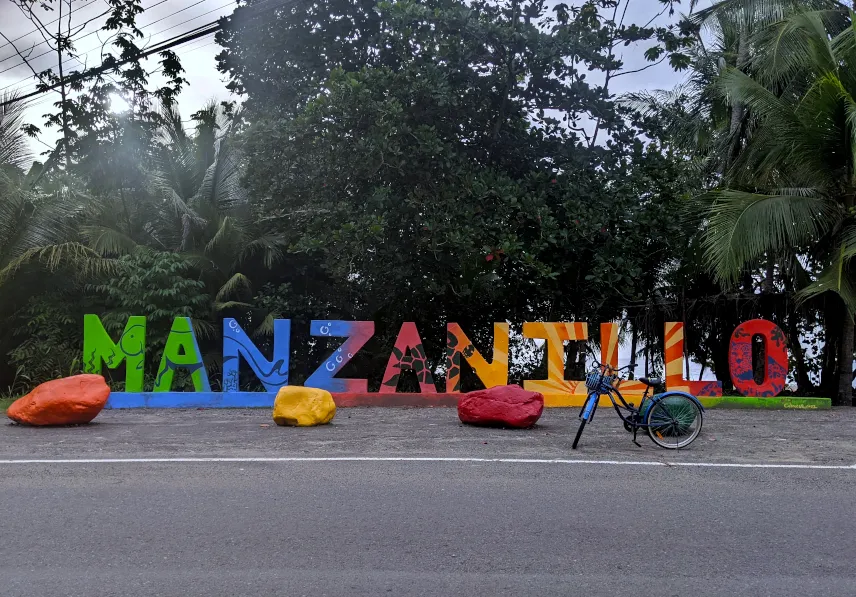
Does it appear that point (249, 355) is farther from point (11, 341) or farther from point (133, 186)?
point (133, 186)

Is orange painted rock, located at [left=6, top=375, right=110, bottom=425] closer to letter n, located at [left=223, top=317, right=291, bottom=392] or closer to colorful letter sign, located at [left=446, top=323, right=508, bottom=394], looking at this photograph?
letter n, located at [left=223, top=317, right=291, bottom=392]

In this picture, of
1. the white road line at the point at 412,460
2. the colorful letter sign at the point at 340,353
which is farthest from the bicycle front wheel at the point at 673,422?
the colorful letter sign at the point at 340,353

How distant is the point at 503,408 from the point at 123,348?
6.61m

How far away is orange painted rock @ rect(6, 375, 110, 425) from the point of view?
10.4 meters

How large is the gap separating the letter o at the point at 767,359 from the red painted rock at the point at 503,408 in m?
4.95

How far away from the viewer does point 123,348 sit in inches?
525

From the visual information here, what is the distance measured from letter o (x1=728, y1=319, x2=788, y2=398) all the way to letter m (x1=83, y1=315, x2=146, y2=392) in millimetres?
9833

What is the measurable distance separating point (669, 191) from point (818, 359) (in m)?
4.95

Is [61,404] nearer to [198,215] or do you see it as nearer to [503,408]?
[503,408]

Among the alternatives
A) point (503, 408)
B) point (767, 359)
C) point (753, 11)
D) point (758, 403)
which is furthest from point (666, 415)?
point (753, 11)

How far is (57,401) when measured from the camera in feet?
34.1

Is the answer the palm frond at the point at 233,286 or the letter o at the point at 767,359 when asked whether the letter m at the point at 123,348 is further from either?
the letter o at the point at 767,359

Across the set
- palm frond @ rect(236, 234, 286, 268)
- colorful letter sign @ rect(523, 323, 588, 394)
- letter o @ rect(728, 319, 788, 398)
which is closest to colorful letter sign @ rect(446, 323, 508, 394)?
colorful letter sign @ rect(523, 323, 588, 394)

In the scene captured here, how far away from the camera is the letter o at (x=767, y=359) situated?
1379cm
